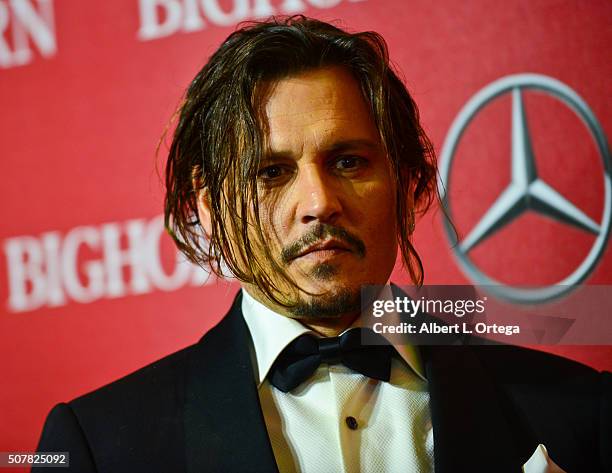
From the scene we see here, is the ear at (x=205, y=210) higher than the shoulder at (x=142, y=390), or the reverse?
the ear at (x=205, y=210)

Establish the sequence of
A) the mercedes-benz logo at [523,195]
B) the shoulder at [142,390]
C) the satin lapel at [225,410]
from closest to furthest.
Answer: the satin lapel at [225,410] → the shoulder at [142,390] → the mercedes-benz logo at [523,195]

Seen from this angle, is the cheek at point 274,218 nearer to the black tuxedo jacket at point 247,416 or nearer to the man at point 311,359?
the man at point 311,359

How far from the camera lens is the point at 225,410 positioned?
50.2 inches

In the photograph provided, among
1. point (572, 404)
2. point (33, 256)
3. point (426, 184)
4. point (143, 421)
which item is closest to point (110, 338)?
point (33, 256)

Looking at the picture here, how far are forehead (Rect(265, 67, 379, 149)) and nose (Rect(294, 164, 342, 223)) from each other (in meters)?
0.05

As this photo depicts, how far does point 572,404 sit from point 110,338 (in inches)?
30.9

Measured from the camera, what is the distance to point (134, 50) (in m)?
1.67

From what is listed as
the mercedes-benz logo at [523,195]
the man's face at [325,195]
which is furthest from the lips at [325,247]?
the mercedes-benz logo at [523,195]

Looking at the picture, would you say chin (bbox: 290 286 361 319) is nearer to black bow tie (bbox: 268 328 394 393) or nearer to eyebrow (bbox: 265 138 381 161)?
black bow tie (bbox: 268 328 394 393)

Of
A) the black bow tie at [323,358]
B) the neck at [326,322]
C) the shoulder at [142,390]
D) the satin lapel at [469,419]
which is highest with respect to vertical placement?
the neck at [326,322]

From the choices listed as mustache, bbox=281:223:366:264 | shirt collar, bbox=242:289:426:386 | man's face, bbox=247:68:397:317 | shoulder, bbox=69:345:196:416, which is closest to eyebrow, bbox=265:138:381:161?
man's face, bbox=247:68:397:317

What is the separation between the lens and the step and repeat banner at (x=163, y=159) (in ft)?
4.93

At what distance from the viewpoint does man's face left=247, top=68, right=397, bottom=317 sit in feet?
4.18

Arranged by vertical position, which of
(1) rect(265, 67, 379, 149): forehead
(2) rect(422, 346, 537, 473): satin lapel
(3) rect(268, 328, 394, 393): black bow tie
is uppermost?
(1) rect(265, 67, 379, 149): forehead
